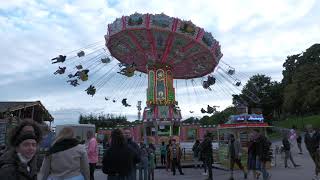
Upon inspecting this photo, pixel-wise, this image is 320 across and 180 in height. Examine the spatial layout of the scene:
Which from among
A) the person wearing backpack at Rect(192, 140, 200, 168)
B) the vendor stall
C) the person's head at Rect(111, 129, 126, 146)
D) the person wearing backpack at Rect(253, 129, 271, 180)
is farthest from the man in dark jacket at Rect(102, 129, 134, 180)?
the vendor stall

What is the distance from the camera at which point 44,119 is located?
1521 inches

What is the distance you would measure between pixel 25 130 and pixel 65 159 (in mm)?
2380

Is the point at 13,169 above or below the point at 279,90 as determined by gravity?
below

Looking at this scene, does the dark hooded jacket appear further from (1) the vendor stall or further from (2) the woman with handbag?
(1) the vendor stall

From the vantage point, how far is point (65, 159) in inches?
245

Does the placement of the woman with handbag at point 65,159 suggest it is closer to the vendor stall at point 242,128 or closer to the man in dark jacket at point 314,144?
the man in dark jacket at point 314,144

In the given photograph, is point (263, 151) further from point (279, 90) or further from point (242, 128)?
point (279, 90)

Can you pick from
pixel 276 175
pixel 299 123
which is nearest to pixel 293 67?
pixel 299 123

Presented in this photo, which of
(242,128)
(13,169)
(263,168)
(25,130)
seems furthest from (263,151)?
(242,128)

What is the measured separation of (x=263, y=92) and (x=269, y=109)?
134 inches

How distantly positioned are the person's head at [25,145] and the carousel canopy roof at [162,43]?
1407 inches

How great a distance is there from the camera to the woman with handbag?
621 cm

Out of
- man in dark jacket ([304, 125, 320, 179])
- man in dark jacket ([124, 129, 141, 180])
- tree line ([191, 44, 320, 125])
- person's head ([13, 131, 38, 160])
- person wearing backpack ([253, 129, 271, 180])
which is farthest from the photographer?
tree line ([191, 44, 320, 125])

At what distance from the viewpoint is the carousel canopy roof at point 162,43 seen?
129 ft
